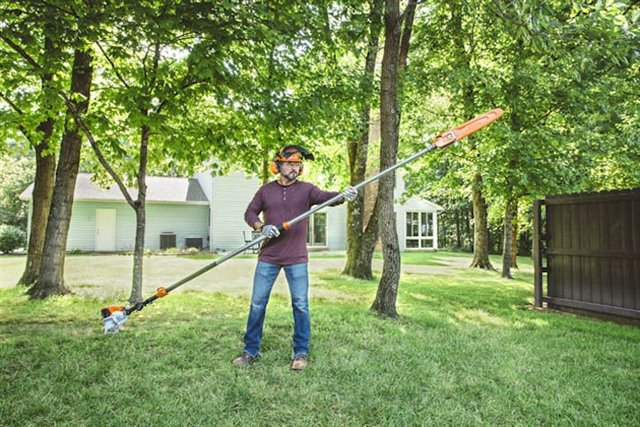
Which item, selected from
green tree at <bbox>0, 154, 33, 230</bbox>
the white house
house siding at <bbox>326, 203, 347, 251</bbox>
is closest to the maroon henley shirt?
the white house

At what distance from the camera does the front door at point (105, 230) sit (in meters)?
21.1

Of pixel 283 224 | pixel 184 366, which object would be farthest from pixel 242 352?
pixel 283 224

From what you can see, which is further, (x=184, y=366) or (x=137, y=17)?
(x=137, y=17)

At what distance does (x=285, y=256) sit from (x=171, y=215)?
19805mm

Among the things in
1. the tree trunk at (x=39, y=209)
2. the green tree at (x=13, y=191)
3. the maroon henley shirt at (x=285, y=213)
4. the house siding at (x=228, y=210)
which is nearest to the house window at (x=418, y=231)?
the house siding at (x=228, y=210)

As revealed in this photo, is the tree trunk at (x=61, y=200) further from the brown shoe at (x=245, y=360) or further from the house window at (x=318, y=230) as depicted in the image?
the house window at (x=318, y=230)

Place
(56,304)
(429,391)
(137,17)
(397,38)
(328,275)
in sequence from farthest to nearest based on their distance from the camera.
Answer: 1. (328,275)
2. (56,304)
3. (397,38)
4. (137,17)
5. (429,391)

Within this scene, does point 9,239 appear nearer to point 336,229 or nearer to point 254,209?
point 336,229

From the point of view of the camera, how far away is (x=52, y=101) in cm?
544

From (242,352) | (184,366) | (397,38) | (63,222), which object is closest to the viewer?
(184,366)

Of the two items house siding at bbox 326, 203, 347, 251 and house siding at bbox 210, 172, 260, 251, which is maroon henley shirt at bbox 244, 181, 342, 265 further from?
house siding at bbox 326, 203, 347, 251

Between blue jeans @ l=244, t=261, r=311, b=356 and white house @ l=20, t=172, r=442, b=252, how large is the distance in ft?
Result: 53.9

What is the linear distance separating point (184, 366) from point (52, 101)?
3995 millimetres

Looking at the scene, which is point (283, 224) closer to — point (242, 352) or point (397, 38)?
point (242, 352)
